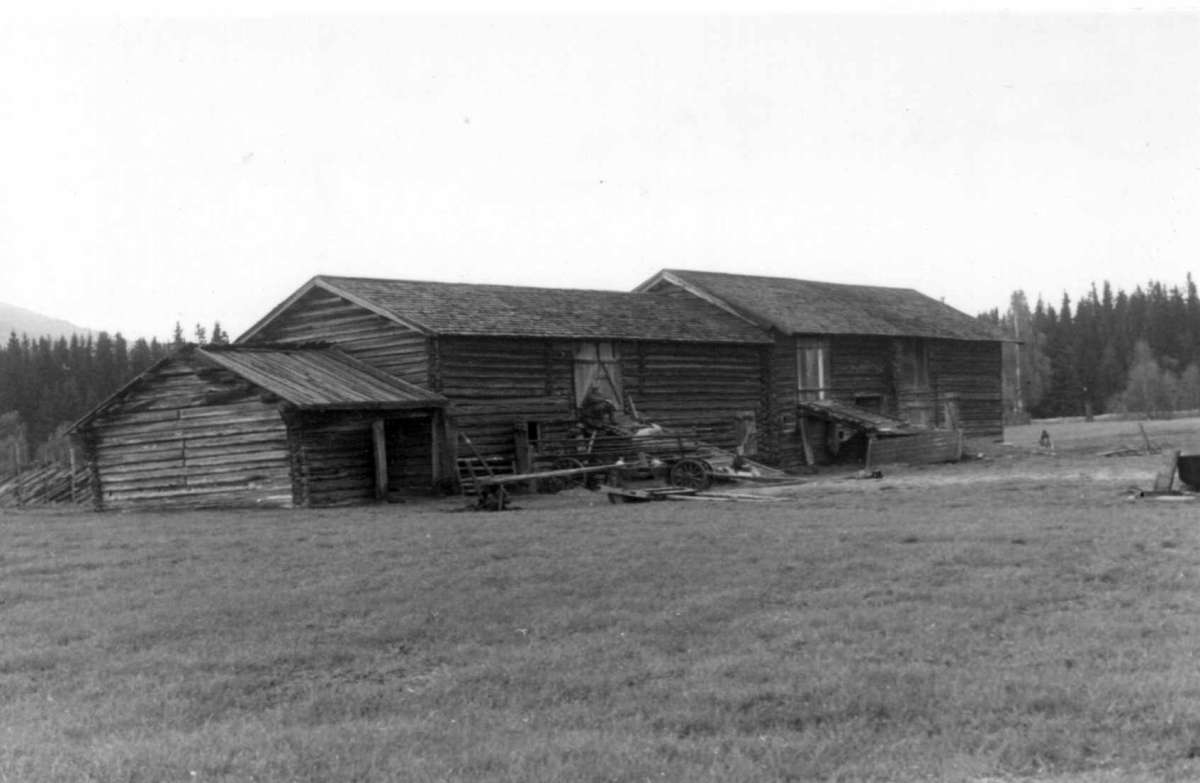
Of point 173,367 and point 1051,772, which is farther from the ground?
point 173,367

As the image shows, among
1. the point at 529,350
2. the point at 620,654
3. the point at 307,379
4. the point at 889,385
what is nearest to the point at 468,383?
the point at 529,350

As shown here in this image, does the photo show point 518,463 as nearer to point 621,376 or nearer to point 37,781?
point 621,376

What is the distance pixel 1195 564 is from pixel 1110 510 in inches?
237

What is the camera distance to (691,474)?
28547 millimetres

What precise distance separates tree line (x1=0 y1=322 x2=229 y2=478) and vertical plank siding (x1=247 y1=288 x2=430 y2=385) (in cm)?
6780

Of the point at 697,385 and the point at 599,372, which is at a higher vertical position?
the point at 599,372

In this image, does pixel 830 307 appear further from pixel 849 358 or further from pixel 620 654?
pixel 620 654

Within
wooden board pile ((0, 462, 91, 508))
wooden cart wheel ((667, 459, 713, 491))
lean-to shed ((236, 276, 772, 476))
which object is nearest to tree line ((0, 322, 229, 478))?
wooden board pile ((0, 462, 91, 508))

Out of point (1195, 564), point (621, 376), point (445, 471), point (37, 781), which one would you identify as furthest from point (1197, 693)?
point (621, 376)

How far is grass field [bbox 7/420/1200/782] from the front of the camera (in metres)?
7.67

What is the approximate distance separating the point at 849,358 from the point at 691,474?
54.8 ft

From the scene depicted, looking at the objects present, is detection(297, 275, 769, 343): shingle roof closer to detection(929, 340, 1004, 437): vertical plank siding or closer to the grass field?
detection(929, 340, 1004, 437): vertical plank siding

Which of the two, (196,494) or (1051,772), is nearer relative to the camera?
(1051,772)

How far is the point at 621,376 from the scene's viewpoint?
3597 cm
